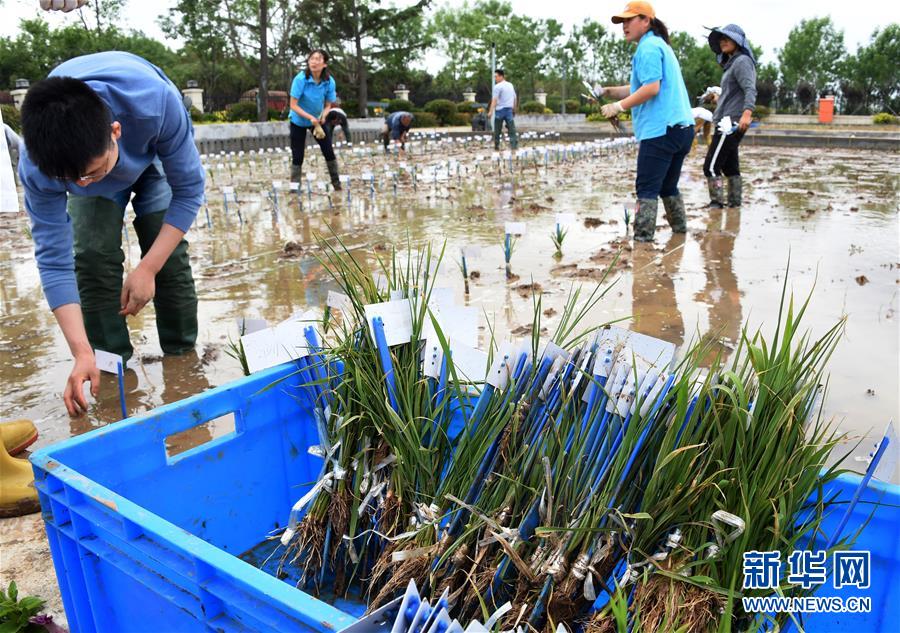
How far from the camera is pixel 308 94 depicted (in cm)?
834

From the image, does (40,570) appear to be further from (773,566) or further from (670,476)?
(773,566)

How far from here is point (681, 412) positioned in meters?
1.22

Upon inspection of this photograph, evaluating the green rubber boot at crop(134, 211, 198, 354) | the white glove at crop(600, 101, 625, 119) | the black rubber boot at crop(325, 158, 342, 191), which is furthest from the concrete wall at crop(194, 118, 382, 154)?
the green rubber boot at crop(134, 211, 198, 354)

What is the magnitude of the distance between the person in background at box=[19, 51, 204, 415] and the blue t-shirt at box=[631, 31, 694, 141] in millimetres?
3380

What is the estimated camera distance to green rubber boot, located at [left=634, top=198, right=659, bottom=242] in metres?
5.62

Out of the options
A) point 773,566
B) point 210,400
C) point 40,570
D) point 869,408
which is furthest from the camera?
point 869,408

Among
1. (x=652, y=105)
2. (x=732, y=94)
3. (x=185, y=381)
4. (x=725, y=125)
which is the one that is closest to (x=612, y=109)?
(x=652, y=105)

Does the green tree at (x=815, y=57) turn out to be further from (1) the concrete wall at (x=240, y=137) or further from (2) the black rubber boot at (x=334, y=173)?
(2) the black rubber boot at (x=334, y=173)

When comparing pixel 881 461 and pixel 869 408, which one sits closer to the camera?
pixel 881 461

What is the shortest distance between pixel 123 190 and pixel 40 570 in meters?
1.62

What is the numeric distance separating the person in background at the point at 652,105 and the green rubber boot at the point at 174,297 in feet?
10.4

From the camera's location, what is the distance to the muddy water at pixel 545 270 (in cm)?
329

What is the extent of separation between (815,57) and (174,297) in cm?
5398

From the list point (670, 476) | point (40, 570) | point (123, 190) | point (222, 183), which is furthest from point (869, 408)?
point (222, 183)
